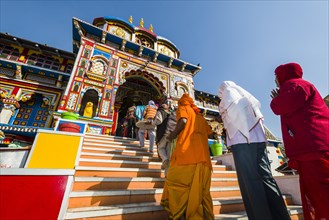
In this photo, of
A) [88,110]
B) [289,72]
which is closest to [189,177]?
[289,72]

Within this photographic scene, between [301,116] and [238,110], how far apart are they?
613 mm

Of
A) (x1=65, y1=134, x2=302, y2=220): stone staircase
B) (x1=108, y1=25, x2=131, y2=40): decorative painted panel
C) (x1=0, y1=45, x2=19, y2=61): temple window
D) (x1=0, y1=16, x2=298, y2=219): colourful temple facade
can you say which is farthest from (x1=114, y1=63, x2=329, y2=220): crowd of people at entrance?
(x1=0, y1=45, x2=19, y2=61): temple window

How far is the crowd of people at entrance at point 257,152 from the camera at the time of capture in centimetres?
139

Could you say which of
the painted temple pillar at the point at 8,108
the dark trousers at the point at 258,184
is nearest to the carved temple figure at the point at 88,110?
the painted temple pillar at the point at 8,108

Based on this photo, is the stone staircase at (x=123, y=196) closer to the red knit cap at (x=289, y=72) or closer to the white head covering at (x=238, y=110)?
the white head covering at (x=238, y=110)

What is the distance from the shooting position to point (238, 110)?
6.50ft

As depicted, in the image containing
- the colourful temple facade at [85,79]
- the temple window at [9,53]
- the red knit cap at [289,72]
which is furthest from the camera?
the temple window at [9,53]

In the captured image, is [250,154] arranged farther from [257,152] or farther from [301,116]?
[301,116]

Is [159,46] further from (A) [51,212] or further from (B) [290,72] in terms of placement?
(A) [51,212]

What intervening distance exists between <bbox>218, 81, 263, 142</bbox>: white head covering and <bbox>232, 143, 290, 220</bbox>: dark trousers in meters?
0.22

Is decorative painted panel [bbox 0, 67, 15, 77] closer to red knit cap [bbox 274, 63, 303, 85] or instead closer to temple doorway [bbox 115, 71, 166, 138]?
temple doorway [bbox 115, 71, 166, 138]

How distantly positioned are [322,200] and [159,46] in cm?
1375

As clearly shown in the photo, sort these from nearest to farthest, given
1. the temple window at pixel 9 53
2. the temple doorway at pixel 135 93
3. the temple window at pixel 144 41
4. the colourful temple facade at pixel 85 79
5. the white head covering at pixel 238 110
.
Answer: the white head covering at pixel 238 110, the colourful temple facade at pixel 85 79, the temple window at pixel 9 53, the temple doorway at pixel 135 93, the temple window at pixel 144 41

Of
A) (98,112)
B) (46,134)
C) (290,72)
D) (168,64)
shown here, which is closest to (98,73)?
(98,112)
